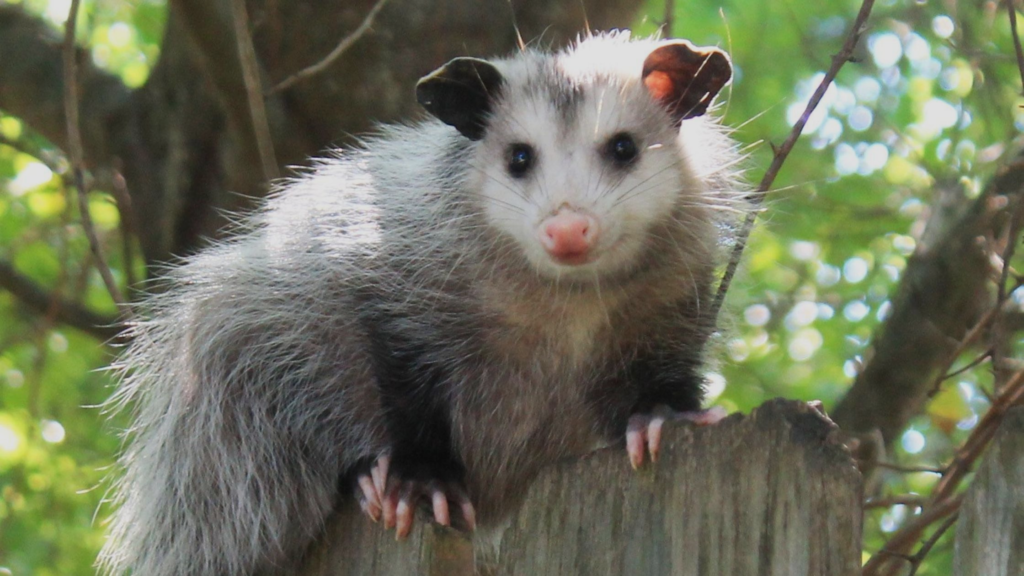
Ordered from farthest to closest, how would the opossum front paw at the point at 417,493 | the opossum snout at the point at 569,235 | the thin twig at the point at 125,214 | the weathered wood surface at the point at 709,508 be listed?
the thin twig at the point at 125,214, the opossum front paw at the point at 417,493, the opossum snout at the point at 569,235, the weathered wood surface at the point at 709,508

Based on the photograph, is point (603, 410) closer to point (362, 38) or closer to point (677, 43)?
point (677, 43)

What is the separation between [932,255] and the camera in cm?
337

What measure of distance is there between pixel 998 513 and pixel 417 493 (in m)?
1.28

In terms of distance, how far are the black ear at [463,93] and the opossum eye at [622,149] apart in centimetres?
35

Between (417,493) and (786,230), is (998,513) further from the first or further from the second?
(786,230)

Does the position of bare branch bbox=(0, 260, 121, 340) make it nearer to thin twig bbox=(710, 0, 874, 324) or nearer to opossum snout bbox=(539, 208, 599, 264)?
opossum snout bbox=(539, 208, 599, 264)

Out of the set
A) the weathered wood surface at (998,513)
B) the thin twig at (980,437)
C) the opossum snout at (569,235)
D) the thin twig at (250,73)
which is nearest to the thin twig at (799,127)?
the opossum snout at (569,235)

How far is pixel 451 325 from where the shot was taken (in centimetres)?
276

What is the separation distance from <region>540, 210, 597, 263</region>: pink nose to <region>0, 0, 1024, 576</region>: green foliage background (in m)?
1.79

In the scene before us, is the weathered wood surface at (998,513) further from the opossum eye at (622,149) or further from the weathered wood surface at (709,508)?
the opossum eye at (622,149)

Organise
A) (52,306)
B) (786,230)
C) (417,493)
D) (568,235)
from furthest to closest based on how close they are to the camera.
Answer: (786,230) < (52,306) < (417,493) < (568,235)

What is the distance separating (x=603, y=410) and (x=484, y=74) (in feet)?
2.73

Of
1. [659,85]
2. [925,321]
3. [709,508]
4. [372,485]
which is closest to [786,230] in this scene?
[925,321]

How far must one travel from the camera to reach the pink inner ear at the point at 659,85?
2.79 metres
